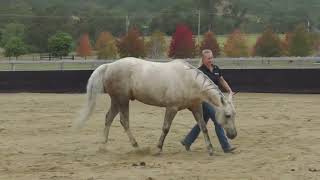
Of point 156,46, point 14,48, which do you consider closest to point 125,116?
point 156,46

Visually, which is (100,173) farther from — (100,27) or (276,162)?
(100,27)

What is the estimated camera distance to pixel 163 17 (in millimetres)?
79188

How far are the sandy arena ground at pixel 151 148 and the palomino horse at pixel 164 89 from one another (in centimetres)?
53

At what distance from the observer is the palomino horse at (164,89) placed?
880 cm

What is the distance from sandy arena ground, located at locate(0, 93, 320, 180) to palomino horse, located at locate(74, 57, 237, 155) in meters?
0.53

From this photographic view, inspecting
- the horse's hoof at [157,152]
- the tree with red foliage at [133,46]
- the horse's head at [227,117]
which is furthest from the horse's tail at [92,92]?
the tree with red foliage at [133,46]

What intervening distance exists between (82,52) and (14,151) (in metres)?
44.5

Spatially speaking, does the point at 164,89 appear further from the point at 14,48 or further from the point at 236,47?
the point at 14,48

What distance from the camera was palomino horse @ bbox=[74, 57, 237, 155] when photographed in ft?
28.9

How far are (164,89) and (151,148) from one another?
1094 millimetres

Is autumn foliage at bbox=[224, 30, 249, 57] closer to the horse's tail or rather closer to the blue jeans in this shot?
the blue jeans

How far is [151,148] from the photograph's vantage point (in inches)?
372

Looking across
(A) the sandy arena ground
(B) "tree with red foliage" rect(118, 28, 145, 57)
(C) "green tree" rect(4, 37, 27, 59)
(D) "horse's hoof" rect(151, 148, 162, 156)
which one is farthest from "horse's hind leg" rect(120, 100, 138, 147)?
(C) "green tree" rect(4, 37, 27, 59)

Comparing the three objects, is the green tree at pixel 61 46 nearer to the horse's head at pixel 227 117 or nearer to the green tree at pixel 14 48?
the green tree at pixel 14 48
